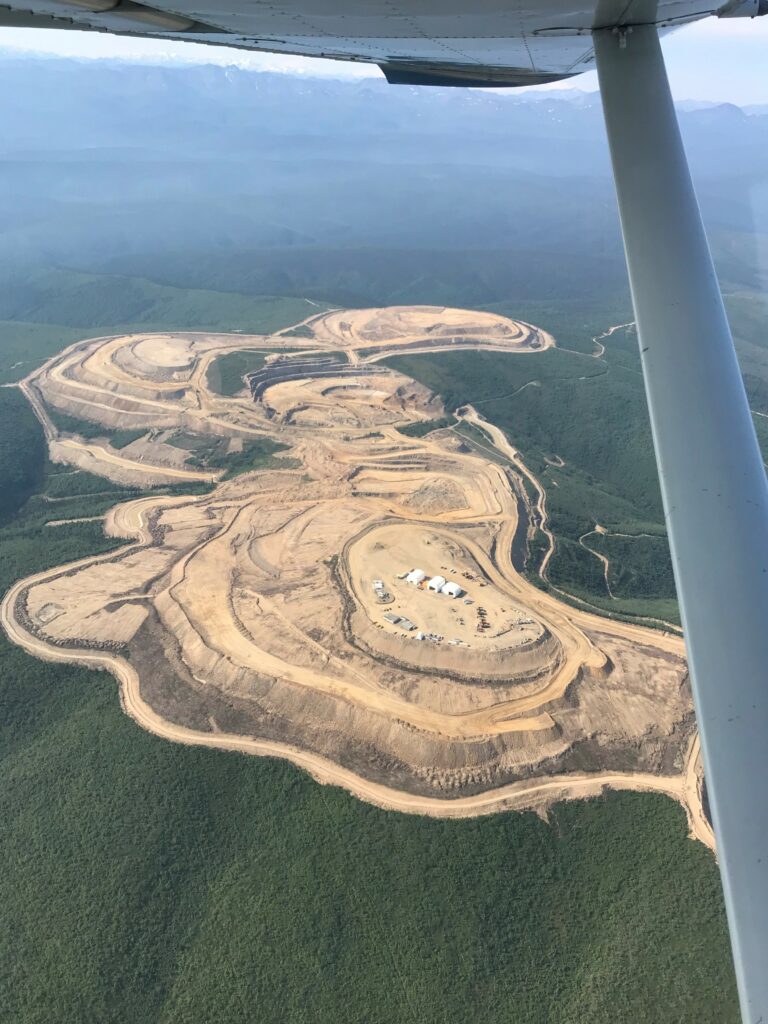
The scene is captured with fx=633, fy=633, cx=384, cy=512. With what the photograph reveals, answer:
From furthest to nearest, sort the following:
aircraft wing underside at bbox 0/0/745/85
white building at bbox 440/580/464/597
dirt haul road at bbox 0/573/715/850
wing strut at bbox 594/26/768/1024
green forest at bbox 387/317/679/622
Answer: green forest at bbox 387/317/679/622
white building at bbox 440/580/464/597
dirt haul road at bbox 0/573/715/850
aircraft wing underside at bbox 0/0/745/85
wing strut at bbox 594/26/768/1024

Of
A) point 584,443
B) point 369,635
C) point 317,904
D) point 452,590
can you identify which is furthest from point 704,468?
point 584,443

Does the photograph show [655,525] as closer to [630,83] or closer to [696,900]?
[696,900]

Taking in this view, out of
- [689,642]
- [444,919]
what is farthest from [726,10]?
[444,919]

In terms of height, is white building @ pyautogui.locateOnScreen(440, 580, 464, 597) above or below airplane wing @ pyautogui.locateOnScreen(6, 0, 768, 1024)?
below

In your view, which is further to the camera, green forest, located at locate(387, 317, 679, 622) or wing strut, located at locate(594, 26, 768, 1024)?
green forest, located at locate(387, 317, 679, 622)

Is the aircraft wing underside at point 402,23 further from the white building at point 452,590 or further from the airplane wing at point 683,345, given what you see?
the white building at point 452,590

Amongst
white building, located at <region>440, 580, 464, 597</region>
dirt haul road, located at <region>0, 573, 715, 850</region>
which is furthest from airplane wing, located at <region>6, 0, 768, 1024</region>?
white building, located at <region>440, 580, 464, 597</region>

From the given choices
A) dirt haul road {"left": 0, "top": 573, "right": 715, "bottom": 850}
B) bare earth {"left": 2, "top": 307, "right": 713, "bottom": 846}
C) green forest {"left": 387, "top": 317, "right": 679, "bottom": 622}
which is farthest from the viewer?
green forest {"left": 387, "top": 317, "right": 679, "bottom": 622}

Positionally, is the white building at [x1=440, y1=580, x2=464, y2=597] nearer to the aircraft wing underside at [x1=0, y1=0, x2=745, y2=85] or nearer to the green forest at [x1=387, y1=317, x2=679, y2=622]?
the green forest at [x1=387, y1=317, x2=679, y2=622]
